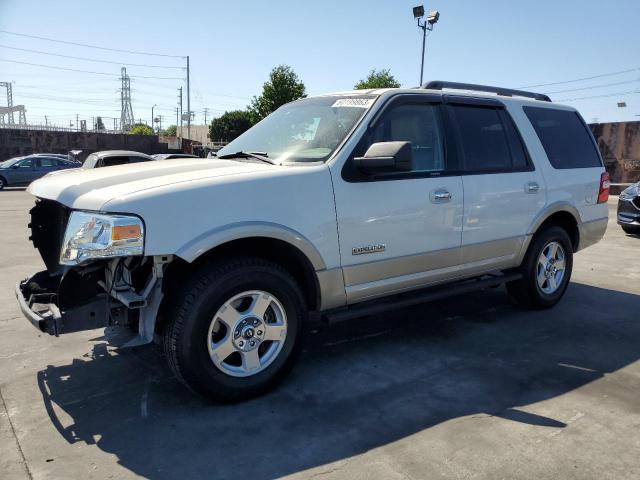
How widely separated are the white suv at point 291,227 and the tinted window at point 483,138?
17 millimetres

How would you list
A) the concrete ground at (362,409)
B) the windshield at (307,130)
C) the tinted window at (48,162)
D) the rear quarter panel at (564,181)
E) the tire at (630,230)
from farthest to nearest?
the tinted window at (48,162), the tire at (630,230), the rear quarter panel at (564,181), the windshield at (307,130), the concrete ground at (362,409)

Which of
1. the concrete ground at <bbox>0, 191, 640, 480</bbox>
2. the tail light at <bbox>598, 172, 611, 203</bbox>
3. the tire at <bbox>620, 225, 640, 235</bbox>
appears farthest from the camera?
the tire at <bbox>620, 225, 640, 235</bbox>

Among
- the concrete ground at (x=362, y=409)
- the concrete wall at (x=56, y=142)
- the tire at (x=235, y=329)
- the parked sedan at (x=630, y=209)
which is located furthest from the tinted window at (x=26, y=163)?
the tire at (x=235, y=329)

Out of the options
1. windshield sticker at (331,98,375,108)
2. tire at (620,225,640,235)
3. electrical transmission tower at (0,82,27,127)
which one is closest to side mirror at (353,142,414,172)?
windshield sticker at (331,98,375,108)

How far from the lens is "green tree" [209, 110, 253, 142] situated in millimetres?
63778

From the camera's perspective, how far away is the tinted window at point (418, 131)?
400 cm

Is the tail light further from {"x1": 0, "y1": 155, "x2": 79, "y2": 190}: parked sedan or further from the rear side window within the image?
{"x1": 0, "y1": 155, "x2": 79, "y2": 190}: parked sedan

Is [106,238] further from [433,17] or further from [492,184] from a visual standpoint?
[433,17]

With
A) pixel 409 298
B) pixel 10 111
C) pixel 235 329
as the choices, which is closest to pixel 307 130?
pixel 409 298

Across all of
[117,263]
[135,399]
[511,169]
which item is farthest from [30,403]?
[511,169]

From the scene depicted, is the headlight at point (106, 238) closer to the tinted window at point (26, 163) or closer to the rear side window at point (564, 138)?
the rear side window at point (564, 138)

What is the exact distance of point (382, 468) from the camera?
2713mm

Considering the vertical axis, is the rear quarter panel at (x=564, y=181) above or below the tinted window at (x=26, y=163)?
above

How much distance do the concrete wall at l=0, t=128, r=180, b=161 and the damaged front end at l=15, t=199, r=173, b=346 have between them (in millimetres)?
33291
